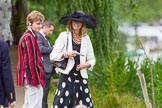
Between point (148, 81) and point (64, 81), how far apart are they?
4.30 m

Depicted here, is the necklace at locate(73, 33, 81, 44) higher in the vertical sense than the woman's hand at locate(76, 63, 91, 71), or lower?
higher

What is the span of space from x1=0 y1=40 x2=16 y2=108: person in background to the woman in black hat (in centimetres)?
120

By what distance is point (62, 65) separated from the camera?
813 cm

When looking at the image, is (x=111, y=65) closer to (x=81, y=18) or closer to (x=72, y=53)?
(x=81, y=18)

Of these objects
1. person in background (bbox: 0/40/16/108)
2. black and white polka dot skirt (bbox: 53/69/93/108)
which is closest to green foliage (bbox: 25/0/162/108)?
black and white polka dot skirt (bbox: 53/69/93/108)

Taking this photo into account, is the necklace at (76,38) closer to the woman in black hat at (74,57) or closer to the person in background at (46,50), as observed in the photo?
the woman in black hat at (74,57)

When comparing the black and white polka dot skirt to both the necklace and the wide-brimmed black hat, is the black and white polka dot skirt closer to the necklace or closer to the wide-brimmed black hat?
the necklace

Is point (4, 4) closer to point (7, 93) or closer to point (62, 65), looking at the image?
point (62, 65)

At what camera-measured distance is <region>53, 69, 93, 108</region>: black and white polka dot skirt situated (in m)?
8.20

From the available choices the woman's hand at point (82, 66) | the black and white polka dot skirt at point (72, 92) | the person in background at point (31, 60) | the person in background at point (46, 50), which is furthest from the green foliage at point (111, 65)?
the person in background at point (31, 60)

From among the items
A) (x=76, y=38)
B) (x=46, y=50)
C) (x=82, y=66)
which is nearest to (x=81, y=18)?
(x=76, y=38)

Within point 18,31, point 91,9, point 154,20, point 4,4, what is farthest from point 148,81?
point 154,20

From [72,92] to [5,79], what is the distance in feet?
5.13

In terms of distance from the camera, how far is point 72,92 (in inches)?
325
